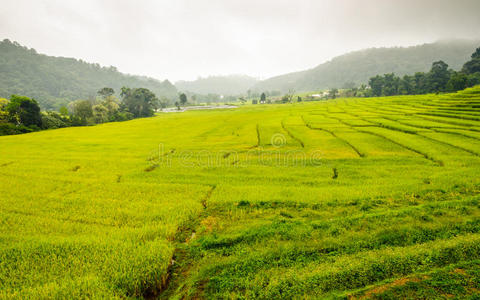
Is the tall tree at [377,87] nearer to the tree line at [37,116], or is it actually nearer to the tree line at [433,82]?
the tree line at [433,82]

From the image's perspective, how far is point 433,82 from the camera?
228 ft

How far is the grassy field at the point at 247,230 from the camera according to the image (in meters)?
3.41

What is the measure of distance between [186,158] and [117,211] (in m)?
6.79

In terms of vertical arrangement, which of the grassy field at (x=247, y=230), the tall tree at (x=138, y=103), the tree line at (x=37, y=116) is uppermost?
the tall tree at (x=138, y=103)

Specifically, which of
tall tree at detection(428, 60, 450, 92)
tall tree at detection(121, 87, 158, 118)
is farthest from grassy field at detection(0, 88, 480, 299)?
tall tree at detection(428, 60, 450, 92)

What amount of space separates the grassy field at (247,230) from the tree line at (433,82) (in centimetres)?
7098

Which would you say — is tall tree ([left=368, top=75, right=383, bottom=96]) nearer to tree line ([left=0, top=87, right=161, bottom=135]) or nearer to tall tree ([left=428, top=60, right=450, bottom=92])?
tall tree ([left=428, top=60, right=450, bottom=92])

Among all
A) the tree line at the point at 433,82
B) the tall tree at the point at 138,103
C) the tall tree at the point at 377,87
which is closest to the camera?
the tree line at the point at 433,82

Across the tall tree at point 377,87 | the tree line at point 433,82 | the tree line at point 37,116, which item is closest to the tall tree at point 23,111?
the tree line at point 37,116

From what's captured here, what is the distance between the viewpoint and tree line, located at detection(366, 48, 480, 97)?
57844 millimetres

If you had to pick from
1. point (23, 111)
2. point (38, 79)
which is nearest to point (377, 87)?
point (23, 111)

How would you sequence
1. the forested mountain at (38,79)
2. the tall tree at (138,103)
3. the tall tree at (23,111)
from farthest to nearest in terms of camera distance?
the forested mountain at (38,79) < the tall tree at (138,103) < the tall tree at (23,111)

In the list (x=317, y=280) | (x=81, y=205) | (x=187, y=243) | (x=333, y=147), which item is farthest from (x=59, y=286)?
(x=333, y=147)

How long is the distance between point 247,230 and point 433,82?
95.8 metres
